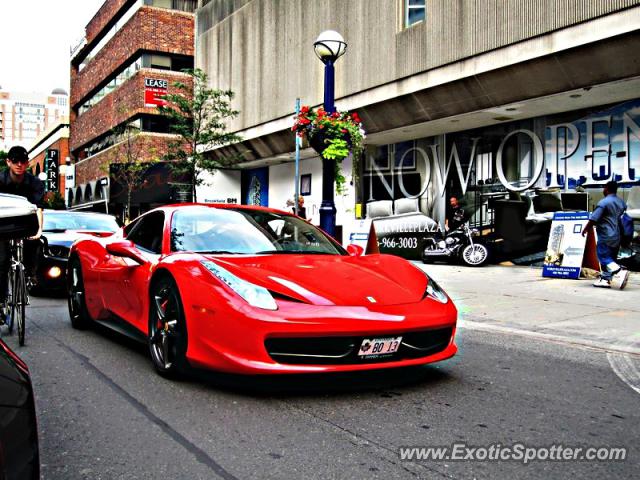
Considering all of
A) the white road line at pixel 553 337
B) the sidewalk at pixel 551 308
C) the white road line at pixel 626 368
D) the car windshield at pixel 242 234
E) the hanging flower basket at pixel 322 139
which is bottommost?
the white road line at pixel 626 368

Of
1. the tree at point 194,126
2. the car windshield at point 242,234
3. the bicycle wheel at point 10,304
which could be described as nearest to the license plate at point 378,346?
the car windshield at point 242,234

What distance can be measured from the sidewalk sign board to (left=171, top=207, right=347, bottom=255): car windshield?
27.1 ft

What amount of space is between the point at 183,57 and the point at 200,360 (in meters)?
35.6

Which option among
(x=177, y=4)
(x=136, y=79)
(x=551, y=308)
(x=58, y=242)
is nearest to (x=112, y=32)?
(x=177, y=4)

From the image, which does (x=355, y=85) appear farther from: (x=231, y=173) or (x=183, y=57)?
(x=183, y=57)

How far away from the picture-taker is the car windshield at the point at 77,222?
433 inches

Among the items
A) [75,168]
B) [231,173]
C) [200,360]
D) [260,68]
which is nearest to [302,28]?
[260,68]

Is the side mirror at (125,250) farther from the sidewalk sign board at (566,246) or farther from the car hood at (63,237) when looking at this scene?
the sidewalk sign board at (566,246)

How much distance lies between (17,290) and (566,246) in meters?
10.0

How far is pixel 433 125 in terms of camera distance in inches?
717

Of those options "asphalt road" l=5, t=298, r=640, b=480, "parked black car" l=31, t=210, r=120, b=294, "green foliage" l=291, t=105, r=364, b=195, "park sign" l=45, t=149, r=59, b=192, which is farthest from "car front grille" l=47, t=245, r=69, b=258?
"park sign" l=45, t=149, r=59, b=192

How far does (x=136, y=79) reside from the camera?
3666cm

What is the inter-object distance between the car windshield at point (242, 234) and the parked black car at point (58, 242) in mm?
4464

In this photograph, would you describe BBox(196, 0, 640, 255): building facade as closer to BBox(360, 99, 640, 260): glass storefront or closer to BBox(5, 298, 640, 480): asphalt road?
BBox(360, 99, 640, 260): glass storefront
